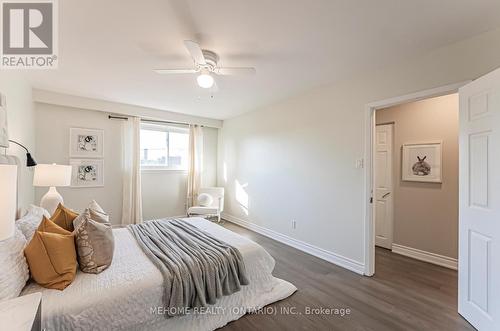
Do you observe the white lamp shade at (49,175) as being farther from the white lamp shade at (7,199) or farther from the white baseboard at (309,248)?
the white baseboard at (309,248)

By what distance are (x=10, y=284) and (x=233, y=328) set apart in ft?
5.01

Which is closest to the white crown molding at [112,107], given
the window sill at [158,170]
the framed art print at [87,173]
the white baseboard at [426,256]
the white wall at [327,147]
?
the framed art print at [87,173]

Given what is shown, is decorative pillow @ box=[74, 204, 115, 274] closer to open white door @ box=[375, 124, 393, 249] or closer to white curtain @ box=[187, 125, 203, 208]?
white curtain @ box=[187, 125, 203, 208]

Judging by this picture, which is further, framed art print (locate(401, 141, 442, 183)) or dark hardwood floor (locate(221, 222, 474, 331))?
framed art print (locate(401, 141, 442, 183))

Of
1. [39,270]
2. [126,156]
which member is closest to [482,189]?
[39,270]

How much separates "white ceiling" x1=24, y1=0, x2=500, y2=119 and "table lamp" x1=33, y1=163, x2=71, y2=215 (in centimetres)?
124

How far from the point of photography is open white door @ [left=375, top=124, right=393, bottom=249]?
3.61m

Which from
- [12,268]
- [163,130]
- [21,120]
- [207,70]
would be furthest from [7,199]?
[163,130]

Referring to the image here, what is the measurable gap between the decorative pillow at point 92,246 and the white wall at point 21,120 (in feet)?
3.99

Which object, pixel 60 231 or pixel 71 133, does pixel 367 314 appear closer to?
pixel 60 231

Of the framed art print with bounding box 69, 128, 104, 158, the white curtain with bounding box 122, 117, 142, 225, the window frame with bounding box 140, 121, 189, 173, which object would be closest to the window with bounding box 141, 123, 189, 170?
the window frame with bounding box 140, 121, 189, 173

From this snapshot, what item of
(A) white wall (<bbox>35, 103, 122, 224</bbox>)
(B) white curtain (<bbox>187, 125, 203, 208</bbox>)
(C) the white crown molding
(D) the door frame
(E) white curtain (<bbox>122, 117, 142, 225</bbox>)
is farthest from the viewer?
(B) white curtain (<bbox>187, 125, 203, 208</bbox>)

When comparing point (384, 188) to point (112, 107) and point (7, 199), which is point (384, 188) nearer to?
point (7, 199)

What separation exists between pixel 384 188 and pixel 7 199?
14.2 ft
